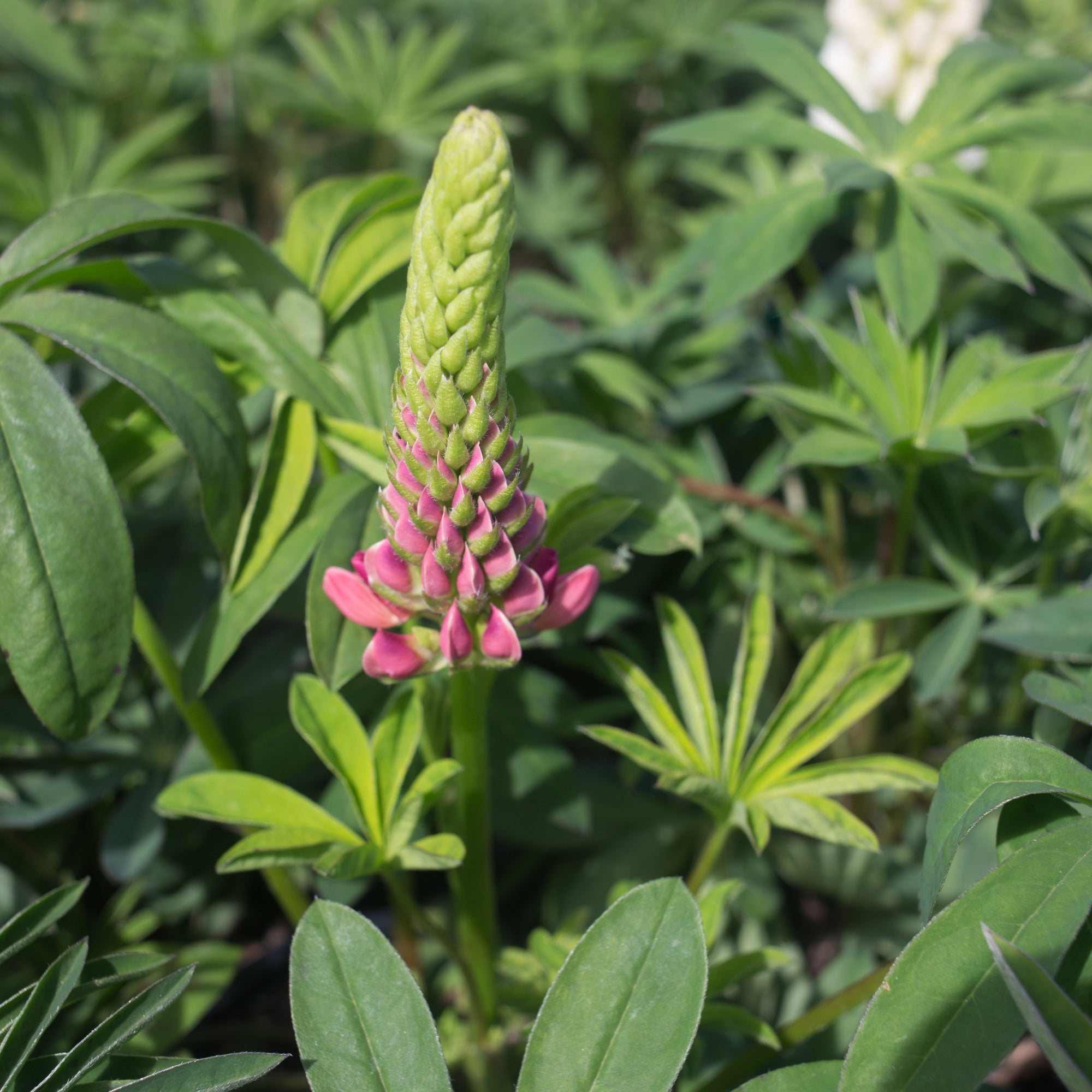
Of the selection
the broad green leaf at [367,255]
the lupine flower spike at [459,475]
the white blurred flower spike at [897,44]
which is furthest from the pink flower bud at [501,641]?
the white blurred flower spike at [897,44]

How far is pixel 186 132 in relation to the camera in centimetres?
274

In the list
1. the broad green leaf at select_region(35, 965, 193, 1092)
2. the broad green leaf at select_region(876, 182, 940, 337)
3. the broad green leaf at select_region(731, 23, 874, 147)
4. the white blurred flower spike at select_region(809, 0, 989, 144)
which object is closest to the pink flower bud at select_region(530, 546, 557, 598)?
the broad green leaf at select_region(35, 965, 193, 1092)

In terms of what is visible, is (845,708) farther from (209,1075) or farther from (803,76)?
(803,76)

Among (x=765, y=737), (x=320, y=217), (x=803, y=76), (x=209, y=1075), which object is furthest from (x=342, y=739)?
(x=803, y=76)

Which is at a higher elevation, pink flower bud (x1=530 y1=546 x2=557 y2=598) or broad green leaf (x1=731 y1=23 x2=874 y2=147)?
broad green leaf (x1=731 y1=23 x2=874 y2=147)

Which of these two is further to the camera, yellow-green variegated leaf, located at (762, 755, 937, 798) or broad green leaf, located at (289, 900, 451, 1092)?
yellow-green variegated leaf, located at (762, 755, 937, 798)

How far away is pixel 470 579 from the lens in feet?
2.65

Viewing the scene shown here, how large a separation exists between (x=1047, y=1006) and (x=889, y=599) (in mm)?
664

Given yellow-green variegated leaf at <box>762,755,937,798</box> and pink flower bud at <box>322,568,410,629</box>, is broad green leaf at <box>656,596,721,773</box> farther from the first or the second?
pink flower bud at <box>322,568,410,629</box>

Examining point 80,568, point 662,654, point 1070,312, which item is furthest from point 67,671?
point 1070,312

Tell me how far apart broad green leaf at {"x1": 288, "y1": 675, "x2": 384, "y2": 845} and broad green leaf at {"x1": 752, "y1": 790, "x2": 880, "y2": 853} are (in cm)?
42

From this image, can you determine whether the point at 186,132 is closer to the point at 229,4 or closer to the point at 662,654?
the point at 229,4

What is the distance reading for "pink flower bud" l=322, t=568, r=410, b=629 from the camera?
0.87 metres

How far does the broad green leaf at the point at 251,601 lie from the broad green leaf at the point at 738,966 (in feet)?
2.01
